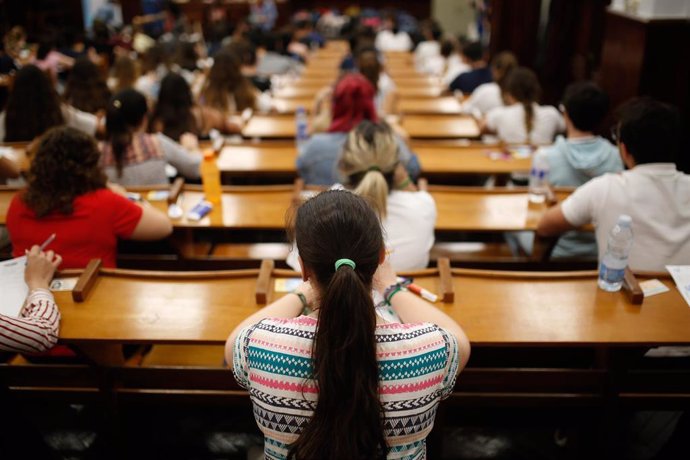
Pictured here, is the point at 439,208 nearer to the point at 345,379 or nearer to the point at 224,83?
the point at 345,379

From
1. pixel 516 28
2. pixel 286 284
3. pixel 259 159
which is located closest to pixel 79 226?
pixel 286 284

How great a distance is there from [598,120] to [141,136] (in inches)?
97.6

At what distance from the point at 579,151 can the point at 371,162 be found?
1.44 metres

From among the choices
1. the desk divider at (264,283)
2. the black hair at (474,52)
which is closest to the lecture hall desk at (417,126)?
the black hair at (474,52)

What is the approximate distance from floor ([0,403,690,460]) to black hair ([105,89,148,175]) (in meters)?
1.34

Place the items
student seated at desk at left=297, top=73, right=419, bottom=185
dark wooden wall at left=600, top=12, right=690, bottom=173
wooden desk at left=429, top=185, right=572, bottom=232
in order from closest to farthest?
wooden desk at left=429, top=185, right=572, bottom=232 < student seated at desk at left=297, top=73, right=419, bottom=185 < dark wooden wall at left=600, top=12, right=690, bottom=173

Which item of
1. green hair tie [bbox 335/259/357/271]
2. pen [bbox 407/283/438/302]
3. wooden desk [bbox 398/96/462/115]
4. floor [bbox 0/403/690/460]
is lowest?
floor [bbox 0/403/690/460]

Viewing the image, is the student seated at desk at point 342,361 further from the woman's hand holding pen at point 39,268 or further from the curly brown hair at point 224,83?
the curly brown hair at point 224,83

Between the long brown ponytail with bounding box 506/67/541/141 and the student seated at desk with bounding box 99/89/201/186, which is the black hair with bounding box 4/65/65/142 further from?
the long brown ponytail with bounding box 506/67/541/141

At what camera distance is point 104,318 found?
6.48ft

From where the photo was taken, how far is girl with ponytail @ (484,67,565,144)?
4.25m

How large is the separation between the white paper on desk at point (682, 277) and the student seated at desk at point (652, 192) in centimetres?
11

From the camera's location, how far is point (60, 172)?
2.26 metres

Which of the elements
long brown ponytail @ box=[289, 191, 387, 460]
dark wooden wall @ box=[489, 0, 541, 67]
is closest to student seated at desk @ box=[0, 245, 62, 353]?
long brown ponytail @ box=[289, 191, 387, 460]
